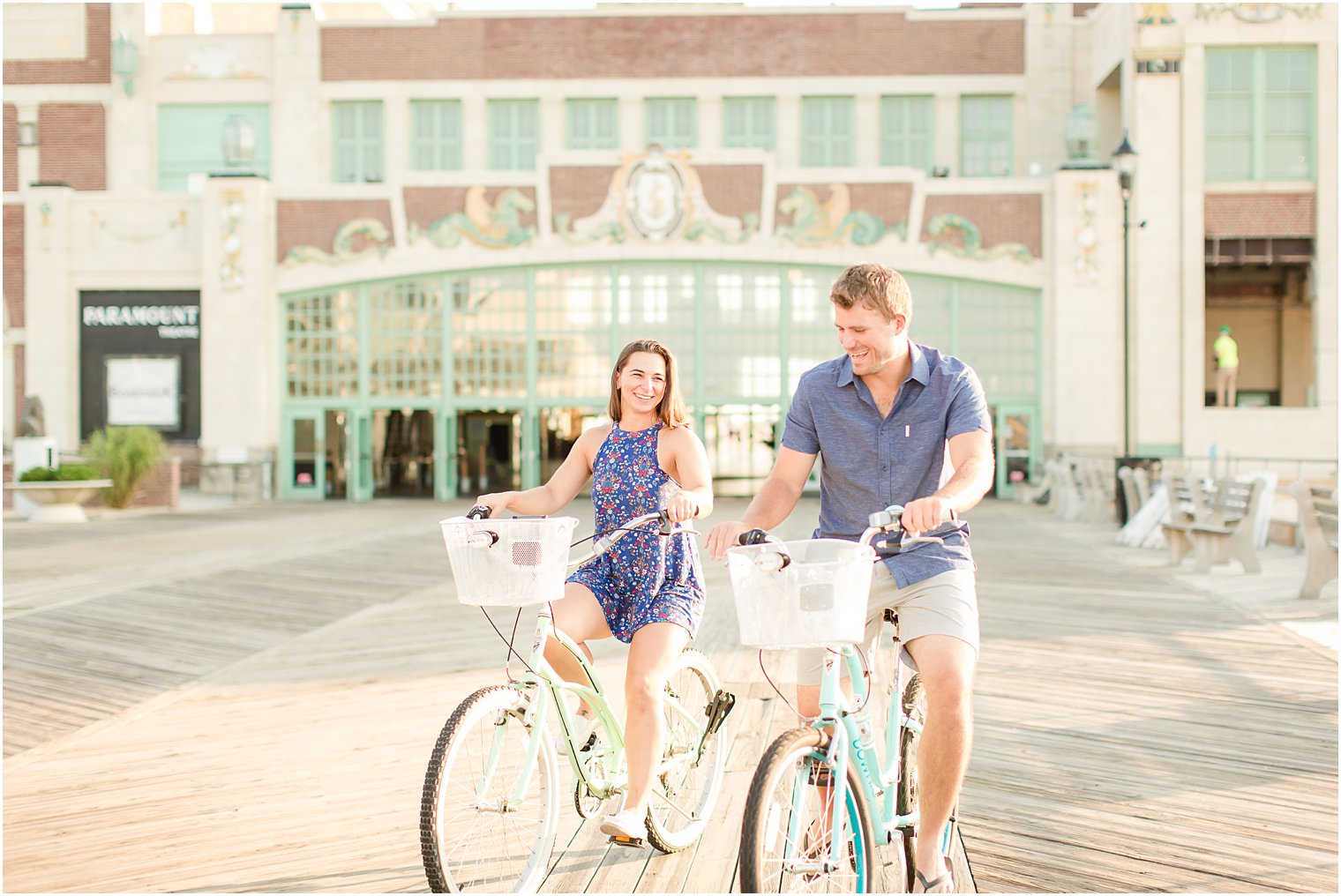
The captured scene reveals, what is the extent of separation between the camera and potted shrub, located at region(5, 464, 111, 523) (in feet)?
71.8

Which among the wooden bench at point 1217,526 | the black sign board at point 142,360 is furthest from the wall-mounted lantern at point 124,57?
the wooden bench at point 1217,526

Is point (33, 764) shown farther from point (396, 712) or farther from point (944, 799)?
point (944, 799)

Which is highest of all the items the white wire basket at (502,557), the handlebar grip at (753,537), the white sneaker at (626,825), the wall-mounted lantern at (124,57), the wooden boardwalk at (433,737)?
the wall-mounted lantern at (124,57)

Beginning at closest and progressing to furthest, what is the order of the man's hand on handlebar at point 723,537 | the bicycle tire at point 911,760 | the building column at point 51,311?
the man's hand on handlebar at point 723,537 < the bicycle tire at point 911,760 < the building column at point 51,311

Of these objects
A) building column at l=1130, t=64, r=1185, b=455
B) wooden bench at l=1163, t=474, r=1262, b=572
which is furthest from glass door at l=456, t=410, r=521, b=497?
wooden bench at l=1163, t=474, r=1262, b=572

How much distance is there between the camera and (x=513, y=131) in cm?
3183

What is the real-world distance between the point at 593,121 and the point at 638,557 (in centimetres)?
2882

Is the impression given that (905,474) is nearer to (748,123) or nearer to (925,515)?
(925,515)

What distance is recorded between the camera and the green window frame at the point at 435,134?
31828 millimetres

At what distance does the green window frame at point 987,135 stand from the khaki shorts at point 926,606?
2914 cm

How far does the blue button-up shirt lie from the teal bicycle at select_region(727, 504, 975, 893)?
0.47 ft

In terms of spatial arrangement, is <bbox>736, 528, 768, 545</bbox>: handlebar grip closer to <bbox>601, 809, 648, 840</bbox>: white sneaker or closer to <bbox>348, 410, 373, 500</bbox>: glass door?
<bbox>601, 809, 648, 840</bbox>: white sneaker

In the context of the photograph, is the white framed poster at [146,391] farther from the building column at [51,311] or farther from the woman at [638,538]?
the woman at [638,538]

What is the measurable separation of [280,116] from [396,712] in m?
27.9
